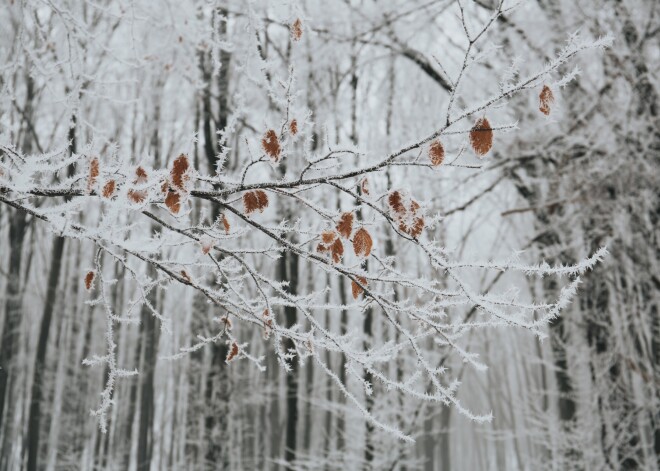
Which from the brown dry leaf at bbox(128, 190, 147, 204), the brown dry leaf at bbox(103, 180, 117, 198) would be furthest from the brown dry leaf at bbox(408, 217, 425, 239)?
the brown dry leaf at bbox(103, 180, 117, 198)

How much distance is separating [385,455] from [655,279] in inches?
184

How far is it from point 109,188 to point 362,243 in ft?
2.52

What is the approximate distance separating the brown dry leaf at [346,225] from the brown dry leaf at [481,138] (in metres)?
0.39

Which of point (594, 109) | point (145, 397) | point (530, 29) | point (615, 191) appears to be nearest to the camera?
point (615, 191)

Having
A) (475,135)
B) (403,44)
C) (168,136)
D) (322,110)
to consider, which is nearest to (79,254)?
(168,136)

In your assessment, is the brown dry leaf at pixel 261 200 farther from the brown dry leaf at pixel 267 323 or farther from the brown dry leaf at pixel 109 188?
the brown dry leaf at pixel 267 323

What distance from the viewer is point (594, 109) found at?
5.23 metres

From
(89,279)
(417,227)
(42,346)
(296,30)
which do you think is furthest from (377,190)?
(42,346)

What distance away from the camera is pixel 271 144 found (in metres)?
1.54

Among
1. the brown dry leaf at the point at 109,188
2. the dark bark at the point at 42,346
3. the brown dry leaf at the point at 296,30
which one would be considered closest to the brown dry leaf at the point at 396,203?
the brown dry leaf at the point at 109,188

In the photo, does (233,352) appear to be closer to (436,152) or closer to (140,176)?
(140,176)

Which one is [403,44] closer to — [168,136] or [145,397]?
[168,136]

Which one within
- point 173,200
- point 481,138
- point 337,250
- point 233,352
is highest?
point 481,138

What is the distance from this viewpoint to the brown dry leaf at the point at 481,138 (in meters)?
1.43
